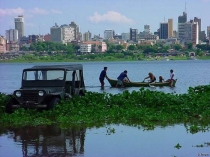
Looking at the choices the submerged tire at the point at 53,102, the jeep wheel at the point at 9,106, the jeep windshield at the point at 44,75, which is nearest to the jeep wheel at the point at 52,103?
the submerged tire at the point at 53,102

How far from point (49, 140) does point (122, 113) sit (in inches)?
180

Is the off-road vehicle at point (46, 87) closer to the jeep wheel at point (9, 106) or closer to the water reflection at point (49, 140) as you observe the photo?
the jeep wheel at point (9, 106)

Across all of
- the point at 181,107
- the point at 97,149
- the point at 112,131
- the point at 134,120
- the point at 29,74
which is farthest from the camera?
the point at 29,74

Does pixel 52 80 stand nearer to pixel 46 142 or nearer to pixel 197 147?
pixel 46 142

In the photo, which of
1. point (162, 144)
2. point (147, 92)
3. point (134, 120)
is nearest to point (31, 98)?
point (134, 120)

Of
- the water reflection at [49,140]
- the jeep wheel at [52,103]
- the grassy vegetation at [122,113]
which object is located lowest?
the water reflection at [49,140]

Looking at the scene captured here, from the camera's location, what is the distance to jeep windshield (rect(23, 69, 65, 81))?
19.5 meters

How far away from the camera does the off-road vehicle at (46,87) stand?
18.2m

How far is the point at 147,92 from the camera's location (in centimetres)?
2091

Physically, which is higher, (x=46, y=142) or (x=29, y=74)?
(x=29, y=74)

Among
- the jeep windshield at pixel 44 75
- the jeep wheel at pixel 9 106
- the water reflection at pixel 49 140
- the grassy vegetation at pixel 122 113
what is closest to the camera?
the water reflection at pixel 49 140

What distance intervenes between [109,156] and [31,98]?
22.6ft

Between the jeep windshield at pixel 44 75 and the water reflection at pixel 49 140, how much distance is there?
11.2 feet

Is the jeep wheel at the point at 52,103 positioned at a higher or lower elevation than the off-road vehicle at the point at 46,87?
lower
